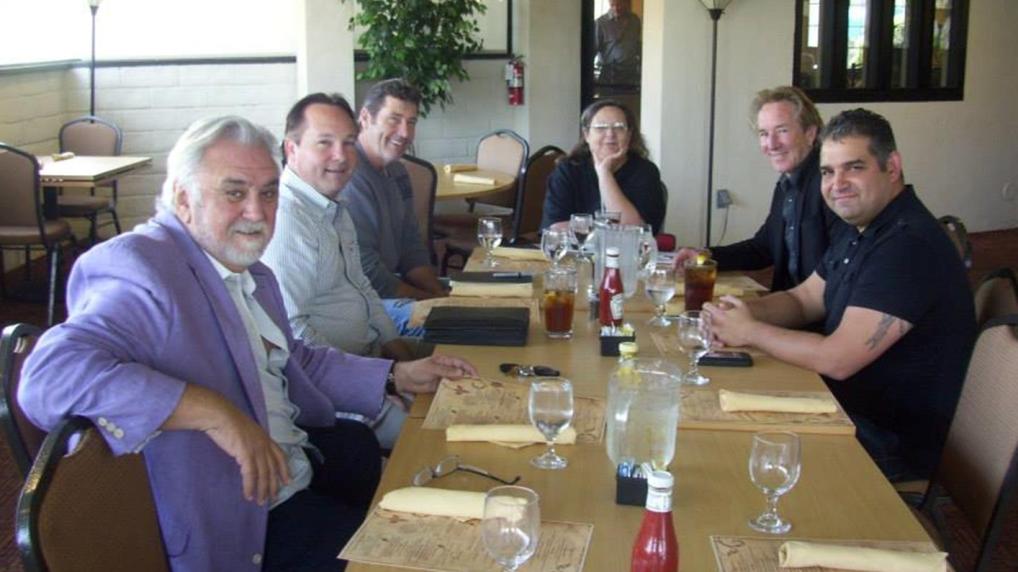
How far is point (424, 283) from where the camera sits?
3.84 meters

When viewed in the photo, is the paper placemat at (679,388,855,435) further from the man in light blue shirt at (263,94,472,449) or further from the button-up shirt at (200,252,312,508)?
the man in light blue shirt at (263,94,472,449)

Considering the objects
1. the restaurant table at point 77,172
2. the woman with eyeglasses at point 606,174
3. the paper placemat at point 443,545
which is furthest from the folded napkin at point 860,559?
the restaurant table at point 77,172

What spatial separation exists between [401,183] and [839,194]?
177 centimetres

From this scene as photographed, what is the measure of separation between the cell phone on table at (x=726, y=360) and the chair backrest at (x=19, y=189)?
387 cm

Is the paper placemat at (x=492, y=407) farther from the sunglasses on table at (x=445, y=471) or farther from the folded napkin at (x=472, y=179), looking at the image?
the folded napkin at (x=472, y=179)

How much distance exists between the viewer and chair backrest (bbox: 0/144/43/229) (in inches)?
198

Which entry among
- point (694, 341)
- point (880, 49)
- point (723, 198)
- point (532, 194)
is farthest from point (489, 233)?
point (880, 49)

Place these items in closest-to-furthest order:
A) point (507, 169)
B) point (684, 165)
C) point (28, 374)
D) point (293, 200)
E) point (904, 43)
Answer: point (28, 374)
point (293, 200)
point (507, 169)
point (684, 165)
point (904, 43)

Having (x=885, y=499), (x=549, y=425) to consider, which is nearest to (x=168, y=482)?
(x=549, y=425)

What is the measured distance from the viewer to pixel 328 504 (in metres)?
2.07

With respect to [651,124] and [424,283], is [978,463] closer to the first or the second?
[424,283]

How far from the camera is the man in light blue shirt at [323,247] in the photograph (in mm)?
2688

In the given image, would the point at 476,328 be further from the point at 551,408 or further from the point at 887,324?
the point at 887,324

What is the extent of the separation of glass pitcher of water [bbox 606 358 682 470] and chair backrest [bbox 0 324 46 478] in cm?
89
